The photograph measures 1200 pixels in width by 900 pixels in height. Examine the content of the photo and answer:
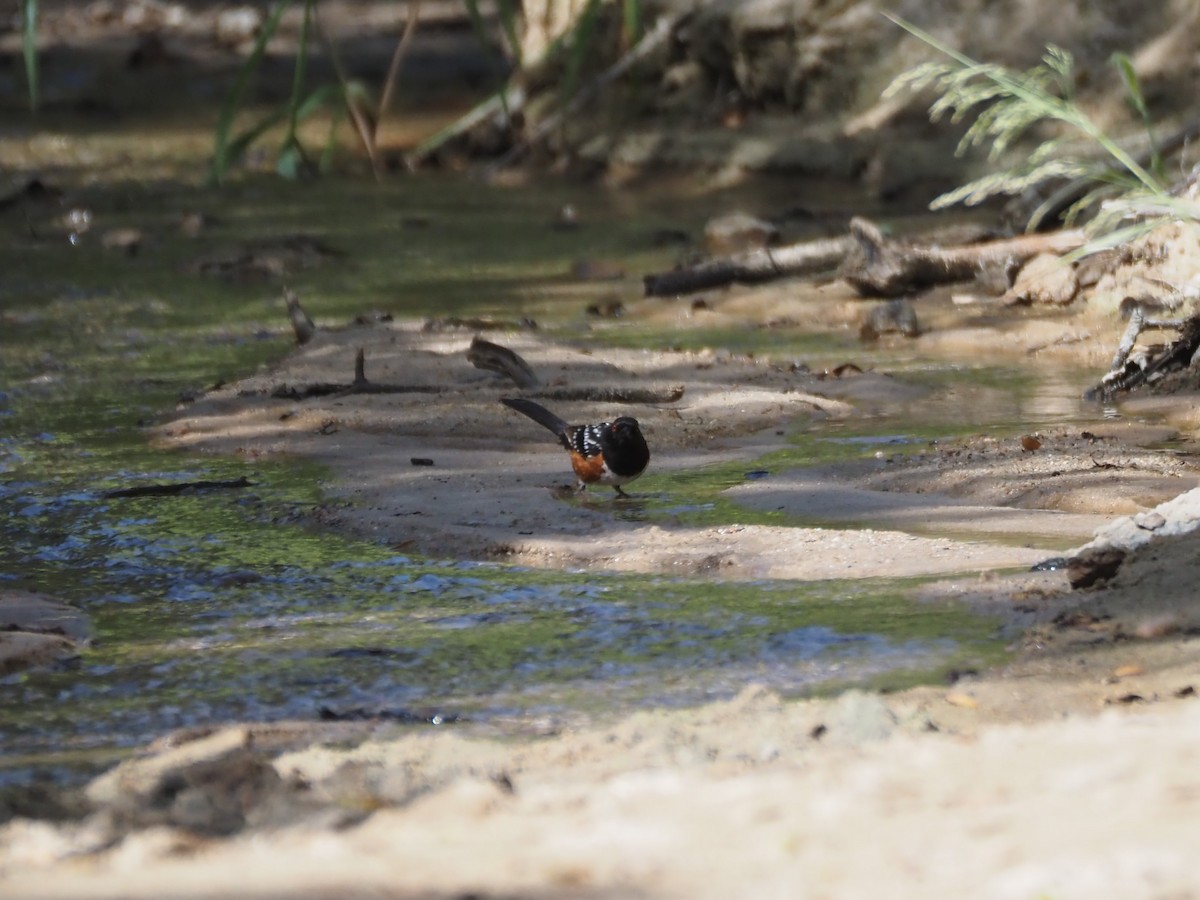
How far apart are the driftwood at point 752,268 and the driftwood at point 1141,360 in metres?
3.20

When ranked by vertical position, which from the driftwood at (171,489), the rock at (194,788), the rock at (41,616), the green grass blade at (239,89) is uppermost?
the green grass blade at (239,89)

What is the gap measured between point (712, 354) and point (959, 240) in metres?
2.74

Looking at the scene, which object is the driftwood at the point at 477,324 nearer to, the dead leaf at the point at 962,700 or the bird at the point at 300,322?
the bird at the point at 300,322

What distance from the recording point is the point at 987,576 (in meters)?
4.72

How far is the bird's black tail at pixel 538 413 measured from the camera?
22.1ft

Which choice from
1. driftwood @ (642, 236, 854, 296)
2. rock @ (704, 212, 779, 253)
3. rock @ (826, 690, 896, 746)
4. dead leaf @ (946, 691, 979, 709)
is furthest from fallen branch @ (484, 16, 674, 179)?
rock @ (826, 690, 896, 746)

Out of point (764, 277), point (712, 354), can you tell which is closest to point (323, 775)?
point (712, 354)

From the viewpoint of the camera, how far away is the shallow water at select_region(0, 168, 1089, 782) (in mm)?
4207

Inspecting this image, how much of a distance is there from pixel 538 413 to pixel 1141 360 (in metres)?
2.50

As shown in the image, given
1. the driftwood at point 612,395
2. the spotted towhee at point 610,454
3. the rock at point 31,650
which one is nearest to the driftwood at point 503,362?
the driftwood at point 612,395

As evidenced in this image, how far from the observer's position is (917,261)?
32.4ft

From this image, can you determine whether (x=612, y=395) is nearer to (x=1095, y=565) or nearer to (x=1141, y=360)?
(x=1141, y=360)

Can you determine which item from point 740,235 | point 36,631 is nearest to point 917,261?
point 740,235

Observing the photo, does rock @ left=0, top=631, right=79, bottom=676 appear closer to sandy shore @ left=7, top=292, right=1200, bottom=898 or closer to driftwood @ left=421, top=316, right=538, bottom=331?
sandy shore @ left=7, top=292, right=1200, bottom=898
